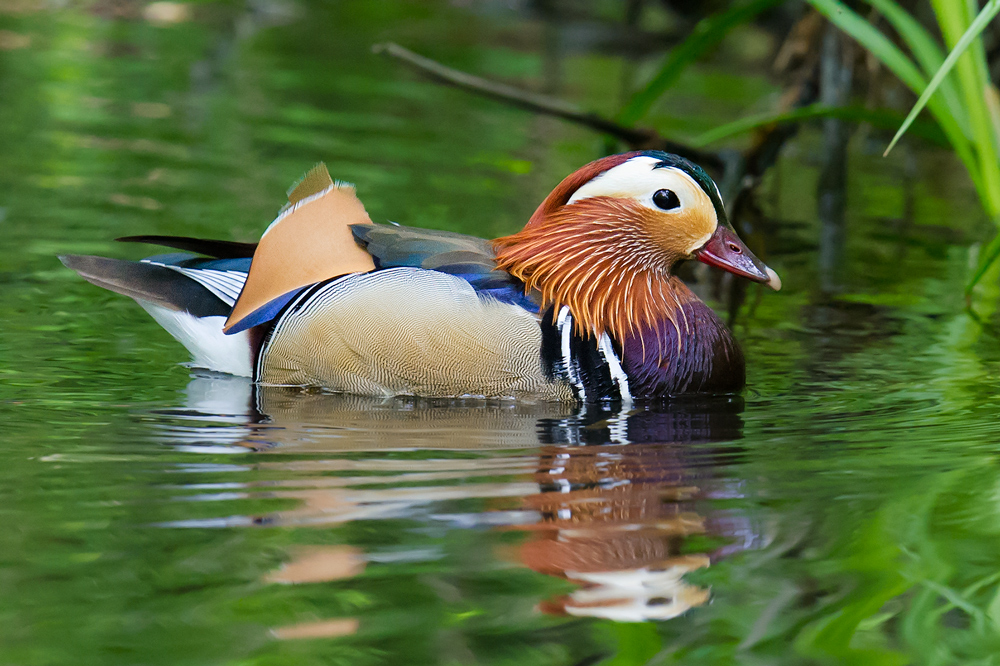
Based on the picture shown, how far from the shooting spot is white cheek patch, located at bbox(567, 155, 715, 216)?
454cm

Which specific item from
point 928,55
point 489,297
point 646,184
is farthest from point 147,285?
point 928,55

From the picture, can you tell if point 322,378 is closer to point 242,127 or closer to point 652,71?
point 242,127

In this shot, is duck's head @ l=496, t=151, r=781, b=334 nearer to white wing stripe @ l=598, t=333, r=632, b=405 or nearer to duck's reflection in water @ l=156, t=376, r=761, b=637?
white wing stripe @ l=598, t=333, r=632, b=405

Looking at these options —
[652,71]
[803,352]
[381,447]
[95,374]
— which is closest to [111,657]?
[381,447]

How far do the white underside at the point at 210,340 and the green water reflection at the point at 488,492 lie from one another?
70 millimetres

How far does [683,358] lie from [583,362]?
0.39 metres

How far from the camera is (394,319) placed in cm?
439

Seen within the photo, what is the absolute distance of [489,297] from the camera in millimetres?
4391

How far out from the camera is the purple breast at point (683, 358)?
4527mm

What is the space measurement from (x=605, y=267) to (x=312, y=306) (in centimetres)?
107

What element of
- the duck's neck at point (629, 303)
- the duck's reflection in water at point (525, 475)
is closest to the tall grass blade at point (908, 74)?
the duck's neck at point (629, 303)

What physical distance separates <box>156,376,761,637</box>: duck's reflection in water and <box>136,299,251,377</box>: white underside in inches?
2.9

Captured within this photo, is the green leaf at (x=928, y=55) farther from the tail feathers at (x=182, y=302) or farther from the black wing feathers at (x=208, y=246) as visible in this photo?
the tail feathers at (x=182, y=302)

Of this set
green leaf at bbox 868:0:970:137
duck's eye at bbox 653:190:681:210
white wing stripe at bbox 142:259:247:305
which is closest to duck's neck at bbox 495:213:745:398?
duck's eye at bbox 653:190:681:210
